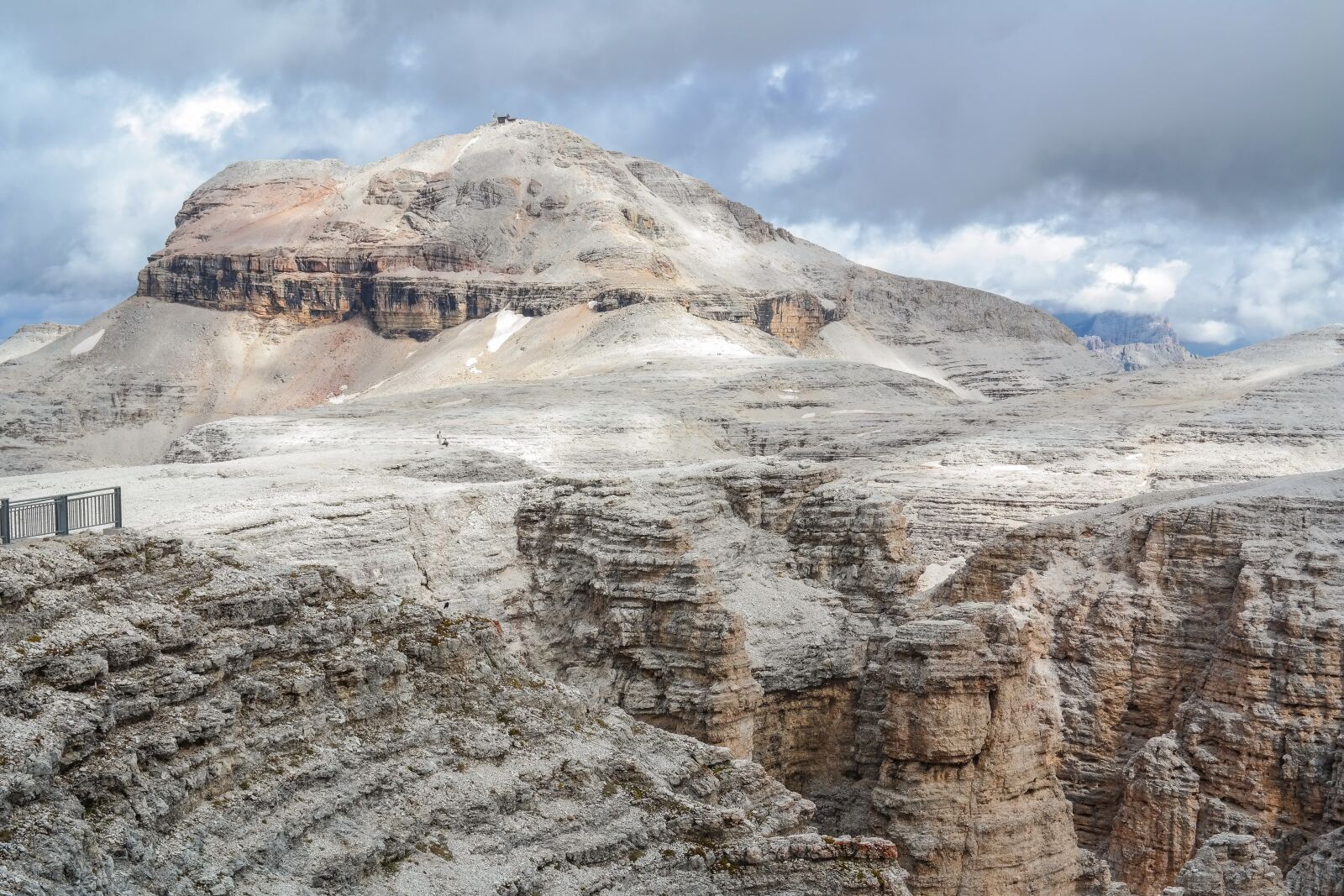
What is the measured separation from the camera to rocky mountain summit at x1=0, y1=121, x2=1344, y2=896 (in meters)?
17.6

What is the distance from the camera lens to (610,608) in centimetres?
3155

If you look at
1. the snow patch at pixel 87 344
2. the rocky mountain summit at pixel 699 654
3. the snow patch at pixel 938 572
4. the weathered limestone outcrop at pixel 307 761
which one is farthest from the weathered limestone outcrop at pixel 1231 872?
the snow patch at pixel 87 344

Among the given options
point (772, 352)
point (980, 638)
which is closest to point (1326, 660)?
point (980, 638)

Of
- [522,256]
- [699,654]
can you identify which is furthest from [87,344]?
[699,654]

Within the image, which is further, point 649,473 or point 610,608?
point 649,473

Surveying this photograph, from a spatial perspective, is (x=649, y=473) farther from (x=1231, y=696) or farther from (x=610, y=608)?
(x=1231, y=696)

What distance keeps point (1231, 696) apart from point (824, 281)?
120795mm

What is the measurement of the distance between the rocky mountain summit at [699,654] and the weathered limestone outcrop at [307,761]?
0.05m

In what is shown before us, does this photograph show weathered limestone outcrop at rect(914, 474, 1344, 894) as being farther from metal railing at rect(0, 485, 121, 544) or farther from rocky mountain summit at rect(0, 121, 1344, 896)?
metal railing at rect(0, 485, 121, 544)

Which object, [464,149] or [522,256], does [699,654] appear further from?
[464,149]

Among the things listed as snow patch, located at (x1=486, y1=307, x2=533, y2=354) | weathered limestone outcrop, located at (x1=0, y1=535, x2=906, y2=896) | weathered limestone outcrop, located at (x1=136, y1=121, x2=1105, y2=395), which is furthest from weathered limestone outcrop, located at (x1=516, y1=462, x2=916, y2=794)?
snow patch, located at (x1=486, y1=307, x2=533, y2=354)

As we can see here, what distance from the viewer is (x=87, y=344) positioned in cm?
12962

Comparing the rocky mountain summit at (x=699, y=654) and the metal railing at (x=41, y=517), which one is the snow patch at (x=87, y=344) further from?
the metal railing at (x=41, y=517)

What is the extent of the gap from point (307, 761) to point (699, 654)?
12.9 metres
